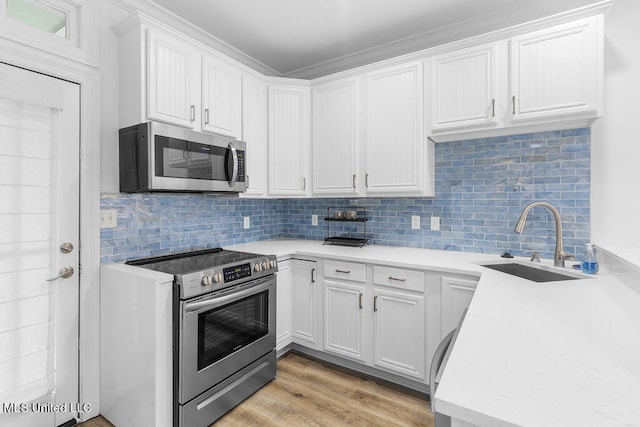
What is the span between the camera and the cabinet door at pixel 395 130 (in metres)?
2.51

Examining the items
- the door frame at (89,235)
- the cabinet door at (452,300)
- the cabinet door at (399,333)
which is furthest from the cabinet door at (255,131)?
the cabinet door at (452,300)

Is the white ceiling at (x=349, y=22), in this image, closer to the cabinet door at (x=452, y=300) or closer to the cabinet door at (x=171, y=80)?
the cabinet door at (x=171, y=80)

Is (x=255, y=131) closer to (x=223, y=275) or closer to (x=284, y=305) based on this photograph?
(x=223, y=275)

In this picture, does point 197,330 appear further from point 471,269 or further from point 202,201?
point 471,269

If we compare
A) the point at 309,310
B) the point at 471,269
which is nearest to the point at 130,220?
the point at 309,310

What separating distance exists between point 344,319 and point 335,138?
5.12 feet

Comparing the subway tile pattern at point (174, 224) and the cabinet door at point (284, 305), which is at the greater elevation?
the subway tile pattern at point (174, 224)

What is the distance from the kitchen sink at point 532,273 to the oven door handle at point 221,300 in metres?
1.59

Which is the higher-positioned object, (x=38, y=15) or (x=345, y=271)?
(x=38, y=15)

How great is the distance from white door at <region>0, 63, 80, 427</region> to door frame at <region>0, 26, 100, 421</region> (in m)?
0.03

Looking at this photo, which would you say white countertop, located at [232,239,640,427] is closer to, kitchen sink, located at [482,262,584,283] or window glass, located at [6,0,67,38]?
kitchen sink, located at [482,262,584,283]

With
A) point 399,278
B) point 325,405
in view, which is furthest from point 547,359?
point 325,405

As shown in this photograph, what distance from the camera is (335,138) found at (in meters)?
2.90

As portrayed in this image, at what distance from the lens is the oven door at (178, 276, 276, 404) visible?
5.85ft
